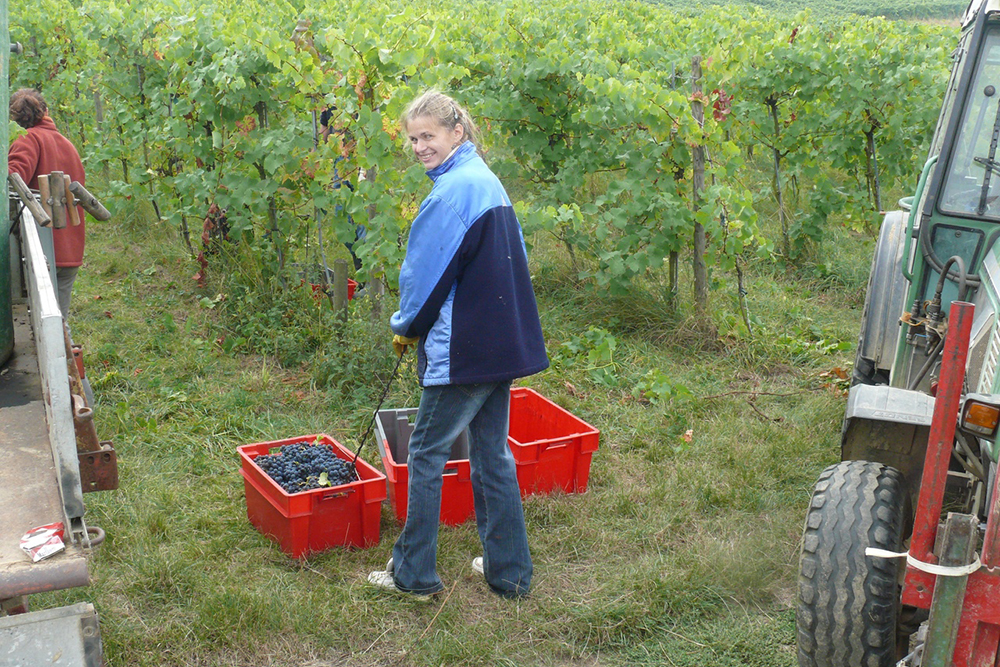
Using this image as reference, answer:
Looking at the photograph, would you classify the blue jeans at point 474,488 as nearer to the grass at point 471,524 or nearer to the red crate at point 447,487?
the grass at point 471,524

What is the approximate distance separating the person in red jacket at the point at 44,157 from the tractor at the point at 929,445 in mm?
4129

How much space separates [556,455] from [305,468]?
1098mm

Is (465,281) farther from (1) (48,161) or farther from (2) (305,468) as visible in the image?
(1) (48,161)

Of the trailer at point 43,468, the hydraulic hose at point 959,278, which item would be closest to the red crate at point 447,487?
the trailer at point 43,468

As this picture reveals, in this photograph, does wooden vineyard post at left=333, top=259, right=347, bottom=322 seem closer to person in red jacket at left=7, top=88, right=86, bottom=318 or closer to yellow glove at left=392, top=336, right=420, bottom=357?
person in red jacket at left=7, top=88, right=86, bottom=318

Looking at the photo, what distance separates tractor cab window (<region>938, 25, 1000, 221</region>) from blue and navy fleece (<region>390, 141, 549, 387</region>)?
5.60 feet

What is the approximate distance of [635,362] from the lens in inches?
233

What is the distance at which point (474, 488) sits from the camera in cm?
353

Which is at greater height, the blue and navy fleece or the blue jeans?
the blue and navy fleece

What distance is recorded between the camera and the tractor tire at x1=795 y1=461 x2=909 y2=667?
2605 millimetres

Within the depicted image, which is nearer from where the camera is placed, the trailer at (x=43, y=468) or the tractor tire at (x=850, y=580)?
the trailer at (x=43, y=468)

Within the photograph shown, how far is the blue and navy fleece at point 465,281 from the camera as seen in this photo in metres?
3.05

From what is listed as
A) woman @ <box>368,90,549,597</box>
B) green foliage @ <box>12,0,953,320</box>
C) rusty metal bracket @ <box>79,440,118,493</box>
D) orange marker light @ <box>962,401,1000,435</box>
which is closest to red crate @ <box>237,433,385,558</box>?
woman @ <box>368,90,549,597</box>

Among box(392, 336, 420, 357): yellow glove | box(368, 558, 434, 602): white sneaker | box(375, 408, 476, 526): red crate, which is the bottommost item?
box(368, 558, 434, 602): white sneaker
